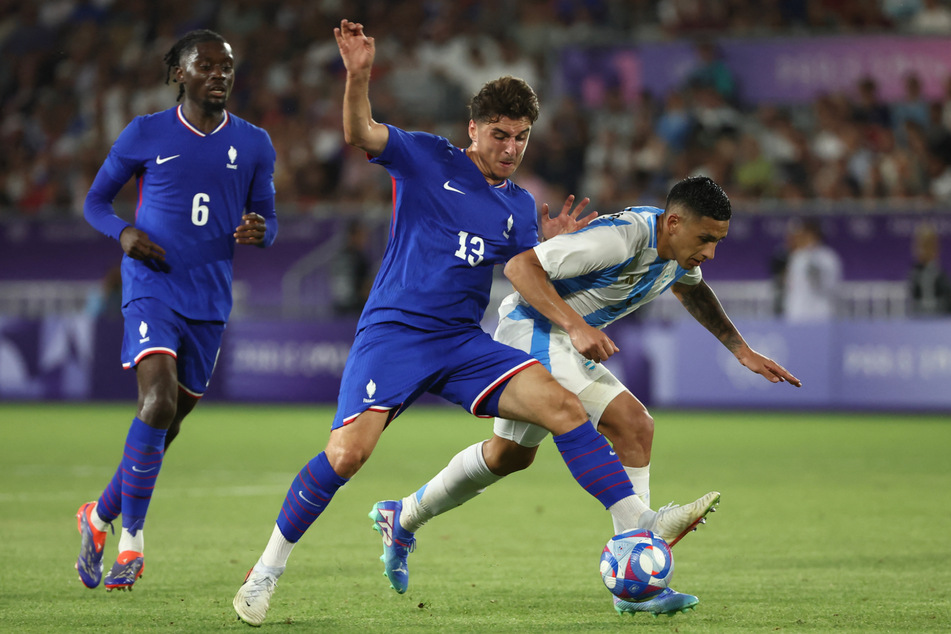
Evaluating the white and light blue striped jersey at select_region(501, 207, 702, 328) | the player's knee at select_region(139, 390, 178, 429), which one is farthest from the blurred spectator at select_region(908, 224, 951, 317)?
A: the player's knee at select_region(139, 390, 178, 429)

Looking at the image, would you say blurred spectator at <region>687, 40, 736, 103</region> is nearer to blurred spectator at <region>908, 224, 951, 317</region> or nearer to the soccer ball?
blurred spectator at <region>908, 224, 951, 317</region>

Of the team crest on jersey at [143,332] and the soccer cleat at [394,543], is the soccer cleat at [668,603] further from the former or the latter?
the team crest on jersey at [143,332]

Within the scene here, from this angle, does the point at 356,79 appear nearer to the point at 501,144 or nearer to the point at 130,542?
the point at 501,144

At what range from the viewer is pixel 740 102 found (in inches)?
722

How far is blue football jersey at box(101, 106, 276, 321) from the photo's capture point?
610cm

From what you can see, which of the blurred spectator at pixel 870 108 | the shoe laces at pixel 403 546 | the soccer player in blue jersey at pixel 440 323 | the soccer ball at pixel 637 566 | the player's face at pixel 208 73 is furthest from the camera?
the blurred spectator at pixel 870 108

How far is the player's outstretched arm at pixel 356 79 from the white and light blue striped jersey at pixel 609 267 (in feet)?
2.80

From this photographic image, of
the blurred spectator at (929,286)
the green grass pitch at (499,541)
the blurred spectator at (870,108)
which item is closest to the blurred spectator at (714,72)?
the blurred spectator at (870,108)

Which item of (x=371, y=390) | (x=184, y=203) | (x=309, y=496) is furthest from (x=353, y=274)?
(x=309, y=496)

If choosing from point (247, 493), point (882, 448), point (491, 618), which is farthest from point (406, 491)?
point (882, 448)

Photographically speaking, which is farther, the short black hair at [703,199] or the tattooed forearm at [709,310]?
the tattooed forearm at [709,310]

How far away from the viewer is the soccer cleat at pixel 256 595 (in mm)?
4871

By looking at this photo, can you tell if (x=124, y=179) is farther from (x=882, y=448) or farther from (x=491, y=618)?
(x=882, y=448)

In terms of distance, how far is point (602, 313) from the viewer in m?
5.86
